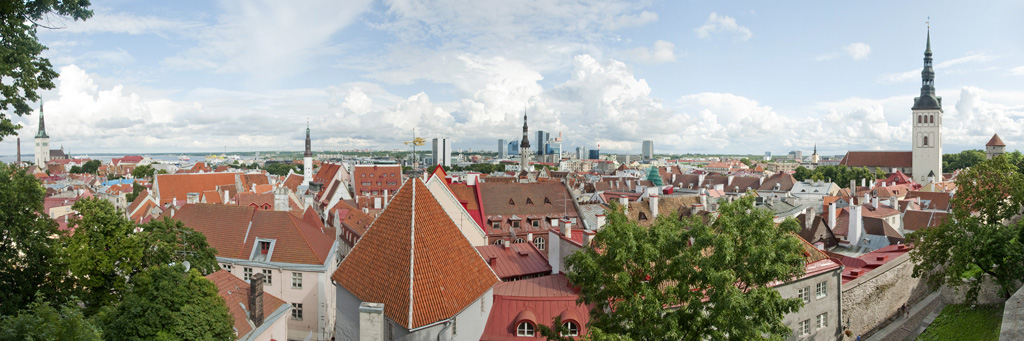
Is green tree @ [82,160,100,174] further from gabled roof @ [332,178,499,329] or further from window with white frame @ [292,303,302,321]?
gabled roof @ [332,178,499,329]

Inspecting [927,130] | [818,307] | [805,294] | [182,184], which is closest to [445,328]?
[805,294]

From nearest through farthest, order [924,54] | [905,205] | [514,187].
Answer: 1. [514,187]
2. [905,205]
3. [924,54]

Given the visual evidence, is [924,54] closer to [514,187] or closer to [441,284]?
[514,187]

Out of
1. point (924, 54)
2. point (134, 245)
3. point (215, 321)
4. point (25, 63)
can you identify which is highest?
point (924, 54)

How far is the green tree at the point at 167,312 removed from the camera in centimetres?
1547

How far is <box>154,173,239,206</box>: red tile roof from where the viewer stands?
6556cm

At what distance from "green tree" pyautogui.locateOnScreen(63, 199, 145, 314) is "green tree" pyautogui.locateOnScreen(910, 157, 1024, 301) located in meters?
36.3

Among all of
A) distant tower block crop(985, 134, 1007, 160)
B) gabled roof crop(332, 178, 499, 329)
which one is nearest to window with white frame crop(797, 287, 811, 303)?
gabled roof crop(332, 178, 499, 329)

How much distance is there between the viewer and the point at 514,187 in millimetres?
45062

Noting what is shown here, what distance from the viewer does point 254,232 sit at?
3102 centimetres

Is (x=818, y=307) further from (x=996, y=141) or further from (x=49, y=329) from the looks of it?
(x=996, y=141)

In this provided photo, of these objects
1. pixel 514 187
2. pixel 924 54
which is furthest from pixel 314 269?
pixel 924 54

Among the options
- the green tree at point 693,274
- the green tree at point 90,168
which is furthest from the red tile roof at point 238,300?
the green tree at point 90,168

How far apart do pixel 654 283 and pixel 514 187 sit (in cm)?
3157
